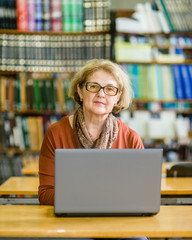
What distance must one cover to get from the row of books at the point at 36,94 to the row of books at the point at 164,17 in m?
0.97

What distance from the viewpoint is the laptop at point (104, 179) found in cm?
123

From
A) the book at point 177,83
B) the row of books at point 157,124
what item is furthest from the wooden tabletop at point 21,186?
the book at point 177,83

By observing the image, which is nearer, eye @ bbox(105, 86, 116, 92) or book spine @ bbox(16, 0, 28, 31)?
eye @ bbox(105, 86, 116, 92)

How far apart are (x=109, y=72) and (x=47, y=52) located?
196 cm

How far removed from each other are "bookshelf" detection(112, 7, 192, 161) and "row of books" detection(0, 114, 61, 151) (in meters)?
0.89

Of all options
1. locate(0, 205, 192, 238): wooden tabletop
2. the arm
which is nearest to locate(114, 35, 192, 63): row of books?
the arm

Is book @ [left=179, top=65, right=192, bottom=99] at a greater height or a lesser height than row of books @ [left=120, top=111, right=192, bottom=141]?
greater

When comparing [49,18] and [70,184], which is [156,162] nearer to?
[70,184]

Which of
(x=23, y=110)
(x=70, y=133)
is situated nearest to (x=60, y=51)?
(x=23, y=110)

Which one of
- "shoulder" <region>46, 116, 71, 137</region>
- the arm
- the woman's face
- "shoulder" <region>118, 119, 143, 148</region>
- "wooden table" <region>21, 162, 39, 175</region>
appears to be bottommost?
"wooden table" <region>21, 162, 39, 175</region>

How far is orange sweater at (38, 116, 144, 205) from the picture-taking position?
1621 mm

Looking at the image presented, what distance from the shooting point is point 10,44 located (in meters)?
3.73

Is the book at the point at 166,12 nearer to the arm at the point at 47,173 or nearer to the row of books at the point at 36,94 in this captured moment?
→ the row of books at the point at 36,94

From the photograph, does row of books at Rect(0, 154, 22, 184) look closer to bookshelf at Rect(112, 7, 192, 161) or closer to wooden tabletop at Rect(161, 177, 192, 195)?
bookshelf at Rect(112, 7, 192, 161)
